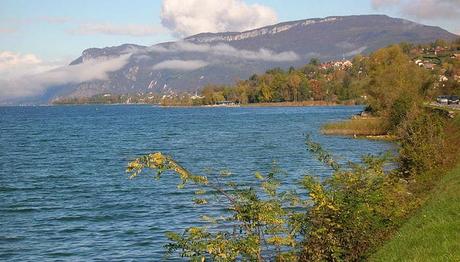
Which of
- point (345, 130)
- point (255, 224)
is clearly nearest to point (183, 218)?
point (255, 224)

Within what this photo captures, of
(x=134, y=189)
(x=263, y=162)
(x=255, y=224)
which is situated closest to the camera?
(x=255, y=224)

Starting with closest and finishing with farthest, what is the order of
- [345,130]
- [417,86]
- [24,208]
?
[24,208] → [345,130] → [417,86]

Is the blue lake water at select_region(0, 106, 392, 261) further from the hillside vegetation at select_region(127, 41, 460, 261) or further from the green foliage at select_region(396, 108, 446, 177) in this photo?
the hillside vegetation at select_region(127, 41, 460, 261)

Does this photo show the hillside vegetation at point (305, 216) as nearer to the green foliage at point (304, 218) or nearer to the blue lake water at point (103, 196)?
the green foliage at point (304, 218)

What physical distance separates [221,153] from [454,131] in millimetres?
24388

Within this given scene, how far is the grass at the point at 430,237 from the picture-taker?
13.4 m

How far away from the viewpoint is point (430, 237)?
1509cm

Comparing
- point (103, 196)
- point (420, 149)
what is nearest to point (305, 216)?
point (420, 149)

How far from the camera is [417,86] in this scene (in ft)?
299

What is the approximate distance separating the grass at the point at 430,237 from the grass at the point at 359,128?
2417 inches

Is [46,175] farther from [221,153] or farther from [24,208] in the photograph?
[221,153]

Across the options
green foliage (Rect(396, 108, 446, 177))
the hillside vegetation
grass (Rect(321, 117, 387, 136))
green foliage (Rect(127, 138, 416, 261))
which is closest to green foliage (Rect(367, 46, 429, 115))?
grass (Rect(321, 117, 387, 136))

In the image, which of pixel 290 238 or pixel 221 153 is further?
pixel 221 153

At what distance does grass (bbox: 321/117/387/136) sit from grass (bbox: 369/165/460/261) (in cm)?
6139
